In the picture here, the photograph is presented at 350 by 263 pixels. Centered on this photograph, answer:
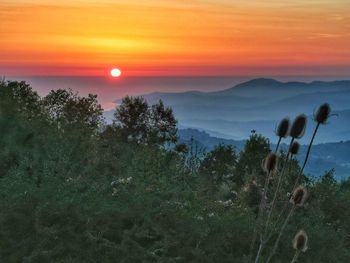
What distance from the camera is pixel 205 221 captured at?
303 inches

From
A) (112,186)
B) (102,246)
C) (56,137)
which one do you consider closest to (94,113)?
(56,137)

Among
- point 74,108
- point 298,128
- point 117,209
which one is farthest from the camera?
point 74,108

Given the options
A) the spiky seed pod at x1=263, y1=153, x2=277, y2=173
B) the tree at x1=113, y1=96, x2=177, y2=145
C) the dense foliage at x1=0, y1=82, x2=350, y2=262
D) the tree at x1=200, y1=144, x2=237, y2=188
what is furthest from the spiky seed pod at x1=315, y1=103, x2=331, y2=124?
the tree at x1=113, y1=96, x2=177, y2=145

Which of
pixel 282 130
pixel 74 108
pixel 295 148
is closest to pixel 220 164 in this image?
pixel 74 108

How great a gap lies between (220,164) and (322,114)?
39.3ft

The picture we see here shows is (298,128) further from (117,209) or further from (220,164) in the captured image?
(220,164)

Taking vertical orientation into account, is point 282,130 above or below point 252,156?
above

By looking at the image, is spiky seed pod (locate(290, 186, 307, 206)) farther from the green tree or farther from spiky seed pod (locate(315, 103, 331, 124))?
the green tree

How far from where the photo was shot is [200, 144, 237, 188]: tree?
14.3 metres

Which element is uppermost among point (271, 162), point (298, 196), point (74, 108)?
point (74, 108)

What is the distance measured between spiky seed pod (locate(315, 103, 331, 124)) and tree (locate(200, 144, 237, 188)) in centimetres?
969

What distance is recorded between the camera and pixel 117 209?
7328mm

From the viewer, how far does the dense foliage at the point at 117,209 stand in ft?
22.9

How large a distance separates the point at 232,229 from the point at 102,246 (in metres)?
1.79
